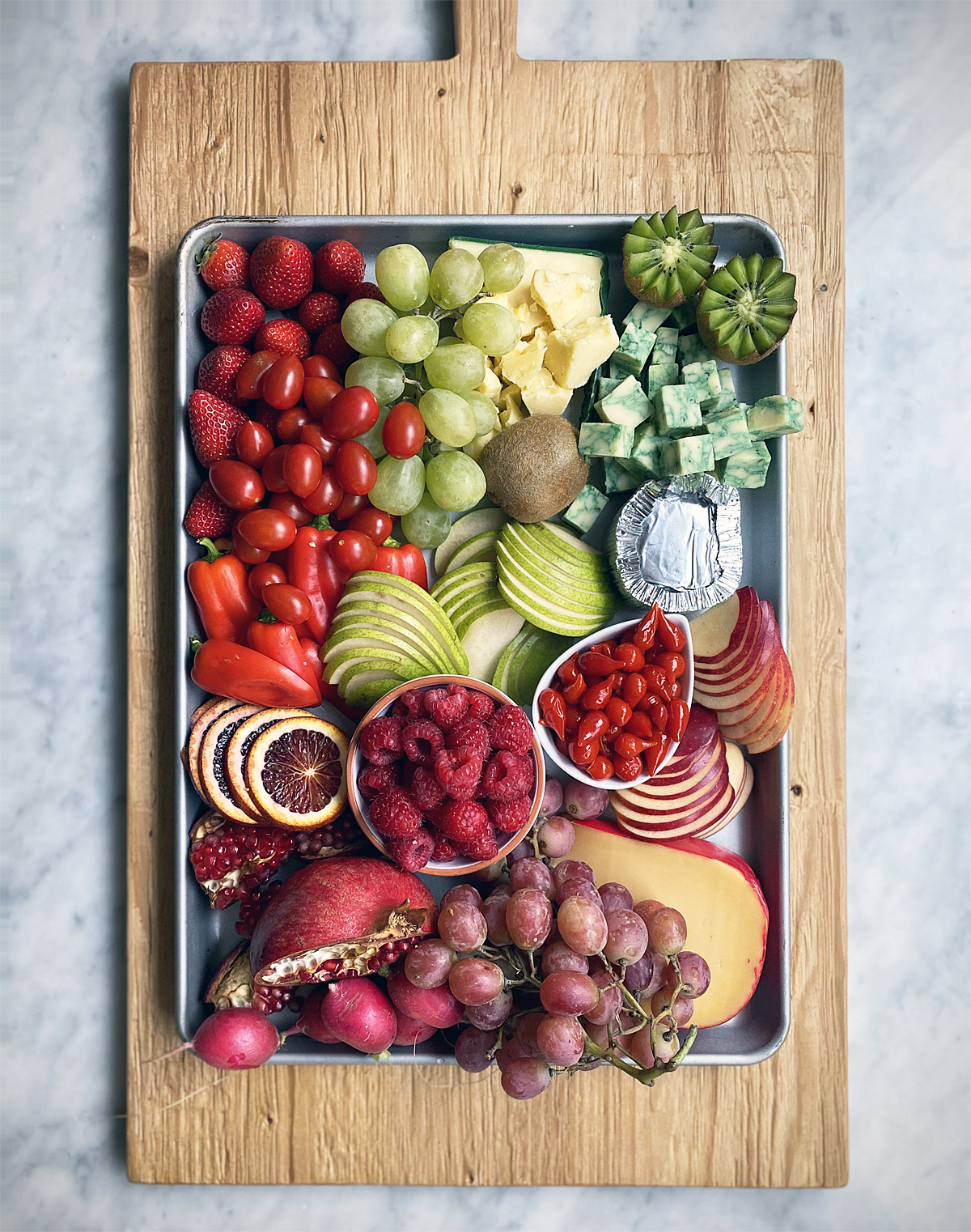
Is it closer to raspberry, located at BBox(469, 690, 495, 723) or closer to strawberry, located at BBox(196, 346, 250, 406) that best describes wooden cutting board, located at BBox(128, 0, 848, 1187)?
strawberry, located at BBox(196, 346, 250, 406)

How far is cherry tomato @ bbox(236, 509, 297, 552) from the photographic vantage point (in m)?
1.19

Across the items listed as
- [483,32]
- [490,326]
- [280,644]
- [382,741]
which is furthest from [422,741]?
[483,32]

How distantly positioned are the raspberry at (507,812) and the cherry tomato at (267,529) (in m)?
0.46

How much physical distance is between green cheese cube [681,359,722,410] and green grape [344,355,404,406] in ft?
1.37

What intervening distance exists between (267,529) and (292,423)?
0.16m

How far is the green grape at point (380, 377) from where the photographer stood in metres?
1.20

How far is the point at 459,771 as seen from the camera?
1.07 metres

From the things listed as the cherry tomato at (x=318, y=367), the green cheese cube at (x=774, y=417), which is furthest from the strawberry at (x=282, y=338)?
the green cheese cube at (x=774, y=417)

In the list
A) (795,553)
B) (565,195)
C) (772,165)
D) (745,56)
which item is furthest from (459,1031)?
(745,56)

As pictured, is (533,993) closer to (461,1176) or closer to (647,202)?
(461,1176)

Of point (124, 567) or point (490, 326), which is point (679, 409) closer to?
point (490, 326)

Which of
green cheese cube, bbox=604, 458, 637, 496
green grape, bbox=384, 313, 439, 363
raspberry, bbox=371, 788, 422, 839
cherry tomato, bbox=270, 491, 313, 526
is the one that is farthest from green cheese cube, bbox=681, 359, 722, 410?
raspberry, bbox=371, 788, 422, 839

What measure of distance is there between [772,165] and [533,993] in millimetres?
1254

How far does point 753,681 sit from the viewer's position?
1.22 meters
